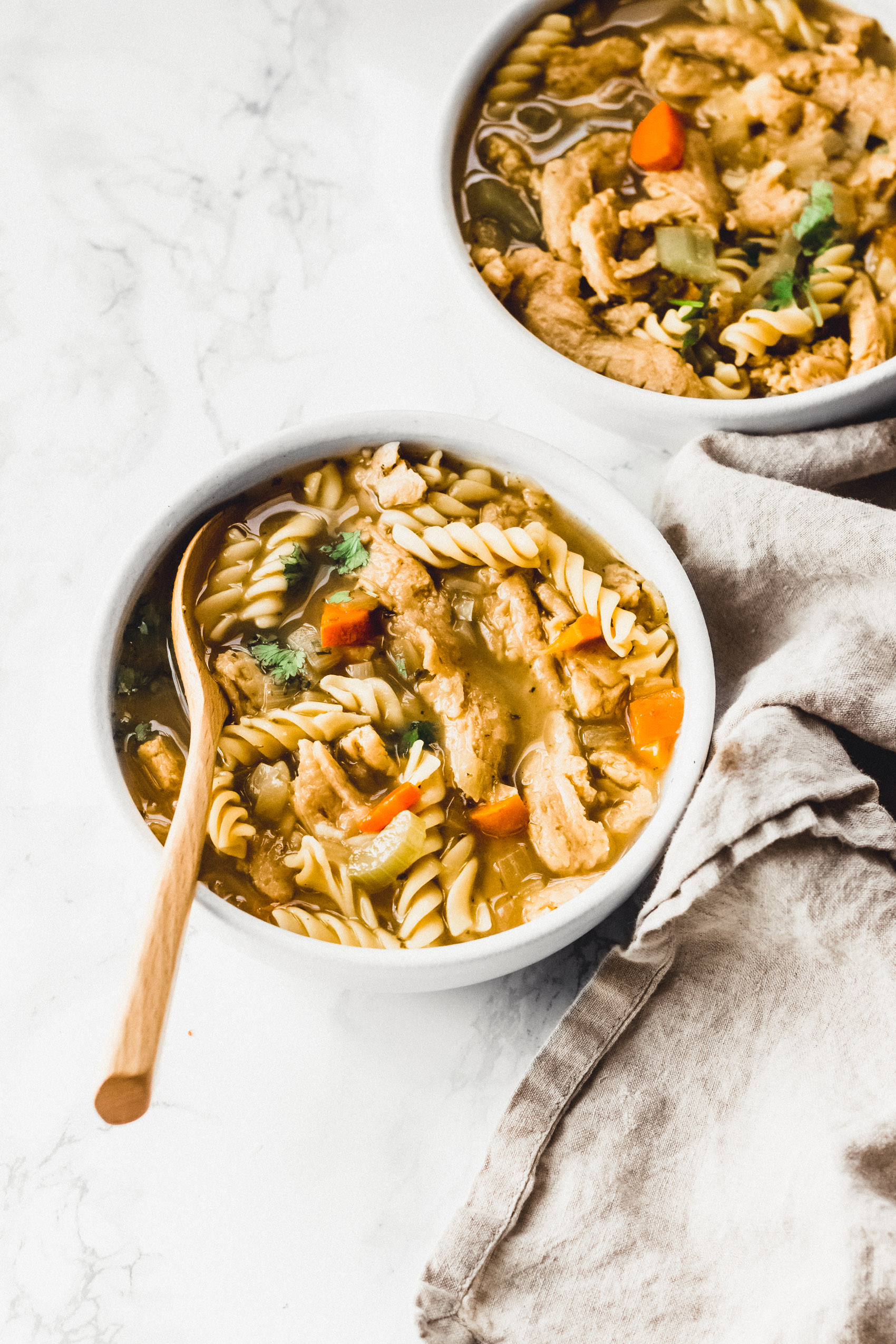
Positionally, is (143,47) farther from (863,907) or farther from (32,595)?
(863,907)

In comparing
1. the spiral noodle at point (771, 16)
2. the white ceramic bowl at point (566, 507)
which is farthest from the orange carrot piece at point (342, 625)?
the spiral noodle at point (771, 16)

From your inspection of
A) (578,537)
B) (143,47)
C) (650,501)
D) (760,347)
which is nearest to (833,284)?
(760,347)

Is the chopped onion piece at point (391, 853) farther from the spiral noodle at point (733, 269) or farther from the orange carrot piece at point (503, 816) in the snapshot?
the spiral noodle at point (733, 269)

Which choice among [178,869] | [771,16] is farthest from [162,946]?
[771,16]

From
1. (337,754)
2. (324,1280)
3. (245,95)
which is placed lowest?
(324,1280)

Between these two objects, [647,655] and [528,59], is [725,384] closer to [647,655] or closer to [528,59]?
[647,655]

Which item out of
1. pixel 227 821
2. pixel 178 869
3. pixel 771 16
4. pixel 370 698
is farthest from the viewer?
pixel 771 16
